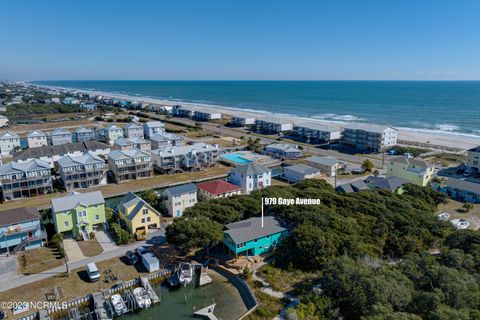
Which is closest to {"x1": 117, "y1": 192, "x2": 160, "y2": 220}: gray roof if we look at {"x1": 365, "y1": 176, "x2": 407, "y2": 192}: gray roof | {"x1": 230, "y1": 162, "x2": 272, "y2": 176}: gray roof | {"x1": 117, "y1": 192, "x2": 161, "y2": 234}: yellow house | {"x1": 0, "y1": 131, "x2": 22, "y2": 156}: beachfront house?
{"x1": 117, "y1": 192, "x2": 161, "y2": 234}: yellow house

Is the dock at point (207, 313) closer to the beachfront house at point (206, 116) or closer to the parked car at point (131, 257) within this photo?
the parked car at point (131, 257)

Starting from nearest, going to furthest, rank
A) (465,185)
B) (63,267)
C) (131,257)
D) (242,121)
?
(63,267) < (131,257) < (465,185) < (242,121)

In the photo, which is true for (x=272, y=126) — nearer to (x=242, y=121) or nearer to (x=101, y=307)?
(x=242, y=121)

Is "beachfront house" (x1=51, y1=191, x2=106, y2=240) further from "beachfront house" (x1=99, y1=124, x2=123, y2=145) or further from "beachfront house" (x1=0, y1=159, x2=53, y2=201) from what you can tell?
"beachfront house" (x1=99, y1=124, x2=123, y2=145)

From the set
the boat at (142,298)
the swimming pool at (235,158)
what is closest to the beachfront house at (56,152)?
the swimming pool at (235,158)

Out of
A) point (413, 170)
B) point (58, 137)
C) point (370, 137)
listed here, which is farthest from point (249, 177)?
point (58, 137)
